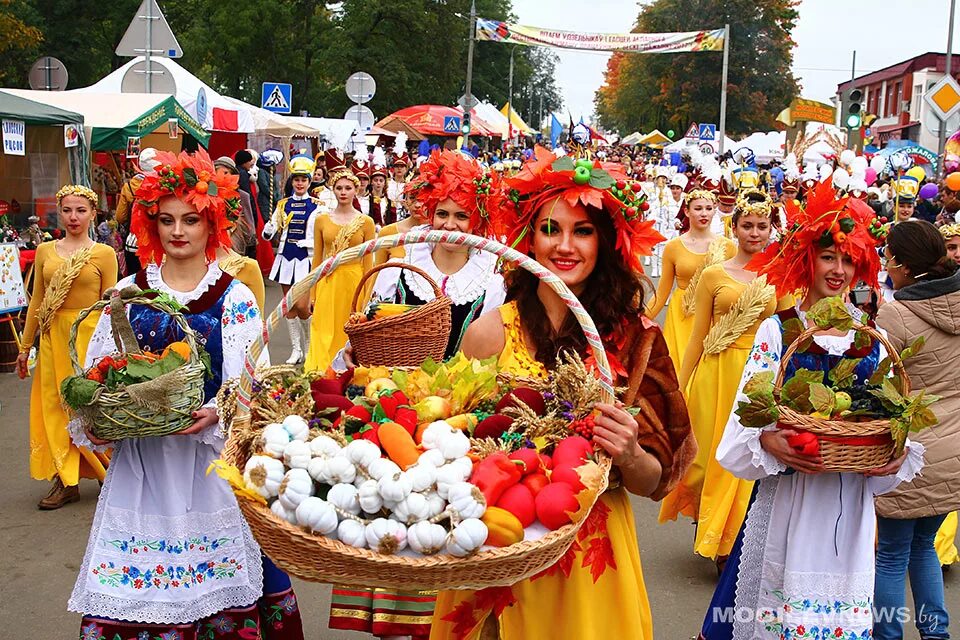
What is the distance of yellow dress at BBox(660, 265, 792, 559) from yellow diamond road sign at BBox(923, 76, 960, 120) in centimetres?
1065

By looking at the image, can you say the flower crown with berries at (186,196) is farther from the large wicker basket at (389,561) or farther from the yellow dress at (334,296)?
the yellow dress at (334,296)

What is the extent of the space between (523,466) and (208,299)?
1.96m

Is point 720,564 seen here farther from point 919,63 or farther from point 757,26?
point 919,63

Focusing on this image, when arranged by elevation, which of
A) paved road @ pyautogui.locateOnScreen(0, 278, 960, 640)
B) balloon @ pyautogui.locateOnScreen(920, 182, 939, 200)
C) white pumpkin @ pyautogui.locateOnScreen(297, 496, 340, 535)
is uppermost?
balloon @ pyautogui.locateOnScreen(920, 182, 939, 200)

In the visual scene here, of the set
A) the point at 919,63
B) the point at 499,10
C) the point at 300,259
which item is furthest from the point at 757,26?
the point at 300,259

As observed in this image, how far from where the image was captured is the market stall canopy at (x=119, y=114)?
13625 millimetres

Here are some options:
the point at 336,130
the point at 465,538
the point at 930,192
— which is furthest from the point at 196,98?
the point at 465,538

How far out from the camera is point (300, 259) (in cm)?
1223

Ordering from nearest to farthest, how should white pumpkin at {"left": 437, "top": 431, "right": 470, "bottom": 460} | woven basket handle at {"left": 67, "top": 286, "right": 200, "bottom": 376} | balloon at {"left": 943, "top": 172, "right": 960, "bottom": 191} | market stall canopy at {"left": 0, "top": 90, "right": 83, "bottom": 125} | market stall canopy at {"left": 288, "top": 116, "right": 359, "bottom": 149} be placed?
white pumpkin at {"left": 437, "top": 431, "right": 470, "bottom": 460} < woven basket handle at {"left": 67, "top": 286, "right": 200, "bottom": 376} < market stall canopy at {"left": 0, "top": 90, "right": 83, "bottom": 125} < balloon at {"left": 943, "top": 172, "right": 960, "bottom": 191} < market stall canopy at {"left": 288, "top": 116, "right": 359, "bottom": 149}

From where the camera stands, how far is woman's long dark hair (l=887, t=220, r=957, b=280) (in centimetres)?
466

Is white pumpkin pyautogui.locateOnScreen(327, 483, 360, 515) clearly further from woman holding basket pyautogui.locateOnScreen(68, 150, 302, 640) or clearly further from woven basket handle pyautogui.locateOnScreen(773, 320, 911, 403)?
woven basket handle pyautogui.locateOnScreen(773, 320, 911, 403)

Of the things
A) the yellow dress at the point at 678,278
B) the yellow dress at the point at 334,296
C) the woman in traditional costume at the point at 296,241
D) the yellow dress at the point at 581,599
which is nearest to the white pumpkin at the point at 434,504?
the yellow dress at the point at 581,599

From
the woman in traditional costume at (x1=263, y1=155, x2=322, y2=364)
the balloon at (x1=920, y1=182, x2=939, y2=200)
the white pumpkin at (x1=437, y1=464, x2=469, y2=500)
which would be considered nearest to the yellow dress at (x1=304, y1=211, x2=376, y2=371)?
the woman in traditional costume at (x1=263, y1=155, x2=322, y2=364)

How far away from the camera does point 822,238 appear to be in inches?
164
